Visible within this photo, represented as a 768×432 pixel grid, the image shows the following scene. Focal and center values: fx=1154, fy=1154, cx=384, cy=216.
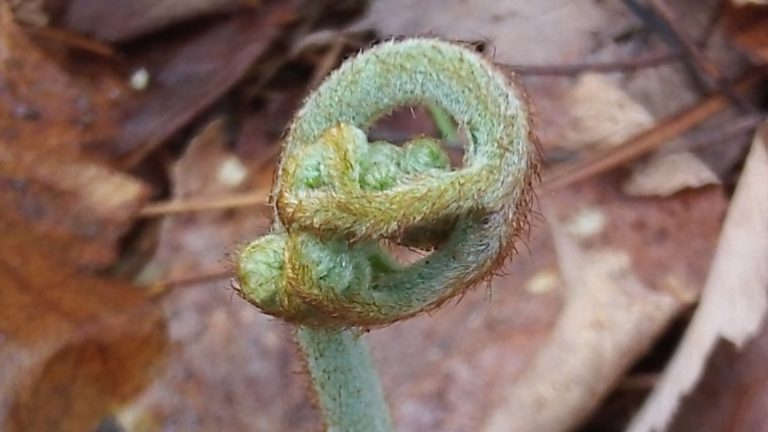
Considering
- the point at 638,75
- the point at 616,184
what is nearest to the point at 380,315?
the point at 616,184

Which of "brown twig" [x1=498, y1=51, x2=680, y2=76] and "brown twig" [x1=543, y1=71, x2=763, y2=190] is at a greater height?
"brown twig" [x1=498, y1=51, x2=680, y2=76]

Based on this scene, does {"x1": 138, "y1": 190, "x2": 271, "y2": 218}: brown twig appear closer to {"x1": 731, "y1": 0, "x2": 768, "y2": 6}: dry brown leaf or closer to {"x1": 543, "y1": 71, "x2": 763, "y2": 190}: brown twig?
{"x1": 543, "y1": 71, "x2": 763, "y2": 190}: brown twig

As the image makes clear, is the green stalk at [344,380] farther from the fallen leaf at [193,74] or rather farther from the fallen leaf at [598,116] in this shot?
the fallen leaf at [193,74]

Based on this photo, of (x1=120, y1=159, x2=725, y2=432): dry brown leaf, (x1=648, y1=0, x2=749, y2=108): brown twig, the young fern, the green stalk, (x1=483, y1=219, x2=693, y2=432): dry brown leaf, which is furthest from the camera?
(x1=648, y1=0, x2=749, y2=108): brown twig

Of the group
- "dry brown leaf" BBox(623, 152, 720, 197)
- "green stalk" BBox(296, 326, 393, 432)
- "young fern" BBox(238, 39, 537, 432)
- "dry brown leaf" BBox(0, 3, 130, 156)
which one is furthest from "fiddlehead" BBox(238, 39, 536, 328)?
"dry brown leaf" BBox(0, 3, 130, 156)

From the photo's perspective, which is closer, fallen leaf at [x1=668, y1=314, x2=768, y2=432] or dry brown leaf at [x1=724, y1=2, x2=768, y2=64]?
fallen leaf at [x1=668, y1=314, x2=768, y2=432]

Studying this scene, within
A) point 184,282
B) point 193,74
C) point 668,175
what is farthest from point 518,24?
point 184,282
